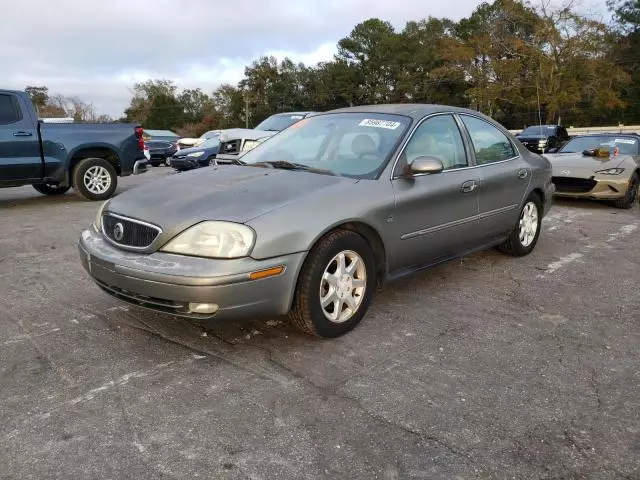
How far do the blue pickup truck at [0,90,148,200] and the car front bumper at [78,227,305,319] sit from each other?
20.9 feet

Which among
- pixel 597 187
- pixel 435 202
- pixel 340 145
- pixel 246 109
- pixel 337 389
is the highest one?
pixel 246 109

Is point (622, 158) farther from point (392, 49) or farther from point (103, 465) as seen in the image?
point (392, 49)

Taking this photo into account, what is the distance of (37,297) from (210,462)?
8.83 ft

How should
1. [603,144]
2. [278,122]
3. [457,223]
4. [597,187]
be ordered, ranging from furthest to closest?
[278,122] → [603,144] → [597,187] → [457,223]

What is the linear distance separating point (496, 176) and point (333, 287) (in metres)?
2.16

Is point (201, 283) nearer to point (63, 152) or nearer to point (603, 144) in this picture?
point (63, 152)

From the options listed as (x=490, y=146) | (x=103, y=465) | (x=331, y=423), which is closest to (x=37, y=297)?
(x=103, y=465)

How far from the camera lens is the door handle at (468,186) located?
4.30 m

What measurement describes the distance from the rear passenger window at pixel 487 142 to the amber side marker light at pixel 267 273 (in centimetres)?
237

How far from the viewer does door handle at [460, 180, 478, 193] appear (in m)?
4.30

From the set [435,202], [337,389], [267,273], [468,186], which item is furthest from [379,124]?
[337,389]

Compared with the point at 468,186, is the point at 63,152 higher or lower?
higher

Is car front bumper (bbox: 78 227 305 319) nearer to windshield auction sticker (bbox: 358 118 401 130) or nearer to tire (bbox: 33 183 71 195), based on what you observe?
windshield auction sticker (bbox: 358 118 401 130)

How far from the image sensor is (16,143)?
8.34m
